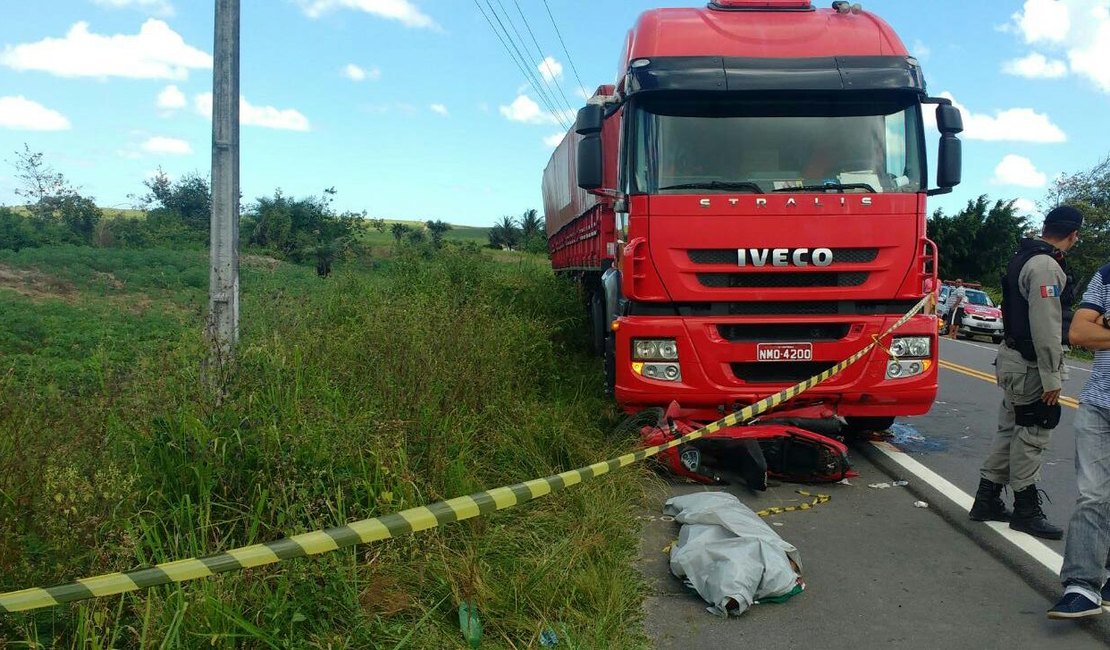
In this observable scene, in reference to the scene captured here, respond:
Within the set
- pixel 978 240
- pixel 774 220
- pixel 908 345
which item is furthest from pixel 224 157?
pixel 978 240

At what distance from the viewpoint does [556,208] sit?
50.4 feet

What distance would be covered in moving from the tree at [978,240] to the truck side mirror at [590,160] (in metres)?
45.7

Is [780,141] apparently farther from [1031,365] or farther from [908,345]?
[1031,365]

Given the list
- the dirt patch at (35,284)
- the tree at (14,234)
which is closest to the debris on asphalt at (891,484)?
the dirt patch at (35,284)

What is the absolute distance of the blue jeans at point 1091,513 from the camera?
373 centimetres

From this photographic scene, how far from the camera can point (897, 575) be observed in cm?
437

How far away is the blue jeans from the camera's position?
12.2ft

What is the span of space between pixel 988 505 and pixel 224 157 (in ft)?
17.0

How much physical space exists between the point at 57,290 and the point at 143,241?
17.3 metres

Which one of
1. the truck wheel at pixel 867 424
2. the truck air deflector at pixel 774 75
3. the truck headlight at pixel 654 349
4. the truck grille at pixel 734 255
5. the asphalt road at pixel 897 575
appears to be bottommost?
the asphalt road at pixel 897 575

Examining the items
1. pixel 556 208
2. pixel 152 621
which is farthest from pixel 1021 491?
pixel 556 208

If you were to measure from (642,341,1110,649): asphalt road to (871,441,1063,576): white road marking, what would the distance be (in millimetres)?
12

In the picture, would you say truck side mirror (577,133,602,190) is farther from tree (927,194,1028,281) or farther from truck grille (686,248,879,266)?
tree (927,194,1028,281)

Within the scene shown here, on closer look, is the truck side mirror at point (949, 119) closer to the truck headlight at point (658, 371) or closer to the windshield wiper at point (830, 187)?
the windshield wiper at point (830, 187)
